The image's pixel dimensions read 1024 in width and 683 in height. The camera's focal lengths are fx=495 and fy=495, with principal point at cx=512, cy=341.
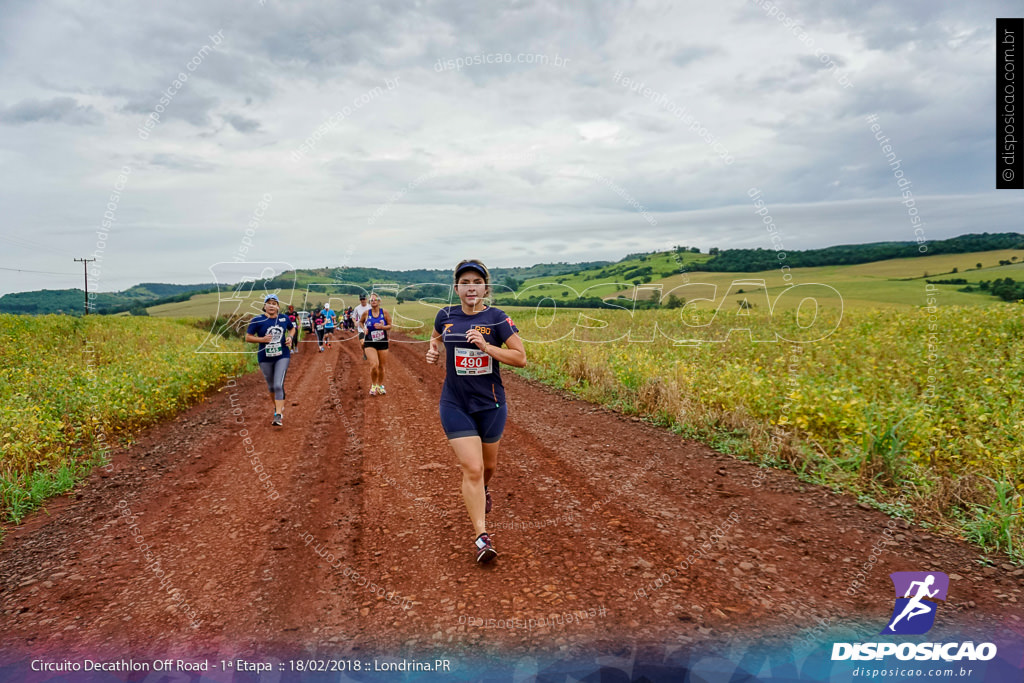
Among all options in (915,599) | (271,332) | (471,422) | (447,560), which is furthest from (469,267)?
(271,332)

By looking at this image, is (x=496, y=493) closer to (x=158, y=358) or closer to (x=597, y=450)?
(x=597, y=450)

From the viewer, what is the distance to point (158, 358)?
15.0 metres

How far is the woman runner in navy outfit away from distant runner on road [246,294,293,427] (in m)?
5.84

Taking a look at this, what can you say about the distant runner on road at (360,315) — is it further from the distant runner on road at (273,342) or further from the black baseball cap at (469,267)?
the black baseball cap at (469,267)

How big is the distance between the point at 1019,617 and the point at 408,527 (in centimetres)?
470

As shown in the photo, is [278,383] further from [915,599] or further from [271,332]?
[915,599]

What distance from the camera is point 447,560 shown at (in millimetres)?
4246

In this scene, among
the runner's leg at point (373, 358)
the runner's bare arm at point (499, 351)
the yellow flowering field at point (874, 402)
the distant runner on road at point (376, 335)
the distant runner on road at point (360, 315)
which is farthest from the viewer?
the distant runner on road at point (360, 315)

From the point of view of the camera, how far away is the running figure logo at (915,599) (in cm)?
333

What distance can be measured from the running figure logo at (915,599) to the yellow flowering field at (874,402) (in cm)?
86

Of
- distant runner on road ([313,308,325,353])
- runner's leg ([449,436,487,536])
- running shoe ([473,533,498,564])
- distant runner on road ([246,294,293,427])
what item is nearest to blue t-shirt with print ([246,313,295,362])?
distant runner on road ([246,294,293,427])

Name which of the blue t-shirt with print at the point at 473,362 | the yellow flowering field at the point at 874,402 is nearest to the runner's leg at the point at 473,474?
the blue t-shirt with print at the point at 473,362

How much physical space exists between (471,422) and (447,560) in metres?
1.19

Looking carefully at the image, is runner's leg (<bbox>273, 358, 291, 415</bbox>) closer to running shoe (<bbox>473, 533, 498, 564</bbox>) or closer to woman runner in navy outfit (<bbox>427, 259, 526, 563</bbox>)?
woman runner in navy outfit (<bbox>427, 259, 526, 563</bbox>)
